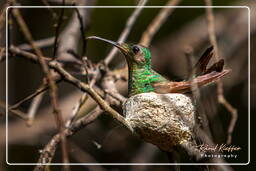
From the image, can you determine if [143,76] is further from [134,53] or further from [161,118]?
[161,118]

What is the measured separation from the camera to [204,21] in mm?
5742

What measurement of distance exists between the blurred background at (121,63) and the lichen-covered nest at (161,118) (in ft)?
4.25

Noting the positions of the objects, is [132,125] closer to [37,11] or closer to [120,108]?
[120,108]

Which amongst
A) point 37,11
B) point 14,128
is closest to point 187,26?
point 37,11

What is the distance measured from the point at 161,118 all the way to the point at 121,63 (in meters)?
1.46

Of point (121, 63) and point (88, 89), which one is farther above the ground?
point (121, 63)

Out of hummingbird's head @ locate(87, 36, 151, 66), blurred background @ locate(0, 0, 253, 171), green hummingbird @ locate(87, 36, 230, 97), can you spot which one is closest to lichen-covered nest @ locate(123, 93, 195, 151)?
green hummingbird @ locate(87, 36, 230, 97)

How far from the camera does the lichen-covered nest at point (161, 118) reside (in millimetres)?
2910

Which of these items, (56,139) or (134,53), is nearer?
(56,139)

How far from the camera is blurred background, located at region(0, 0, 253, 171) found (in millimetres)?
4680

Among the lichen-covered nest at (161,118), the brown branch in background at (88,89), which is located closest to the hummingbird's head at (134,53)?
the lichen-covered nest at (161,118)

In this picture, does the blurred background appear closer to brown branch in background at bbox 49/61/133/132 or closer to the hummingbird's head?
the hummingbird's head

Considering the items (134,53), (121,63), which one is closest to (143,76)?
(134,53)

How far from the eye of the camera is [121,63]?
4.40 m
